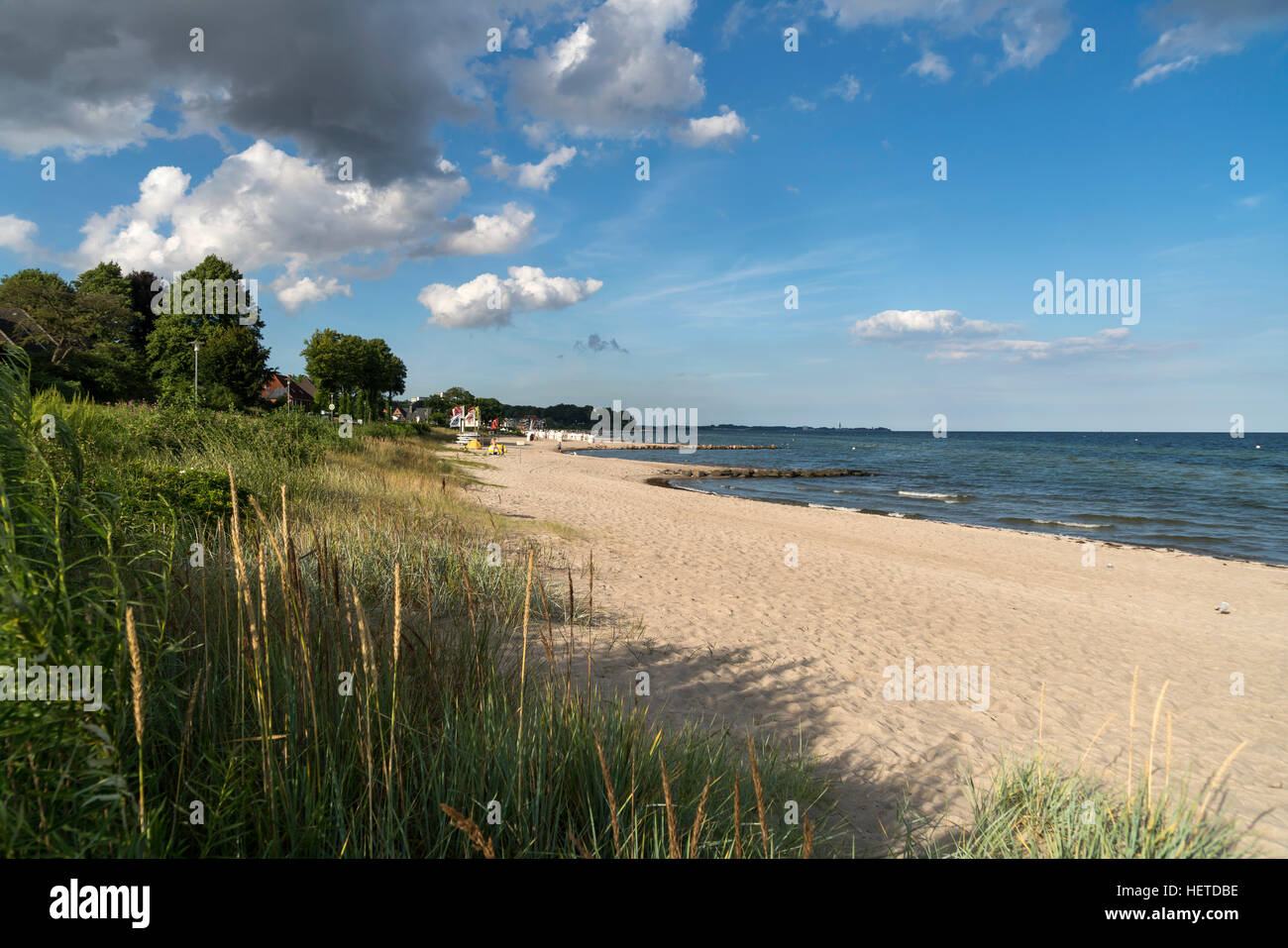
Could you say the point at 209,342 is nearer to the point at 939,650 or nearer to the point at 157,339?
the point at 157,339

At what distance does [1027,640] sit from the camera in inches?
355

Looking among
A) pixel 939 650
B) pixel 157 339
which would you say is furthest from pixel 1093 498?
pixel 157 339
